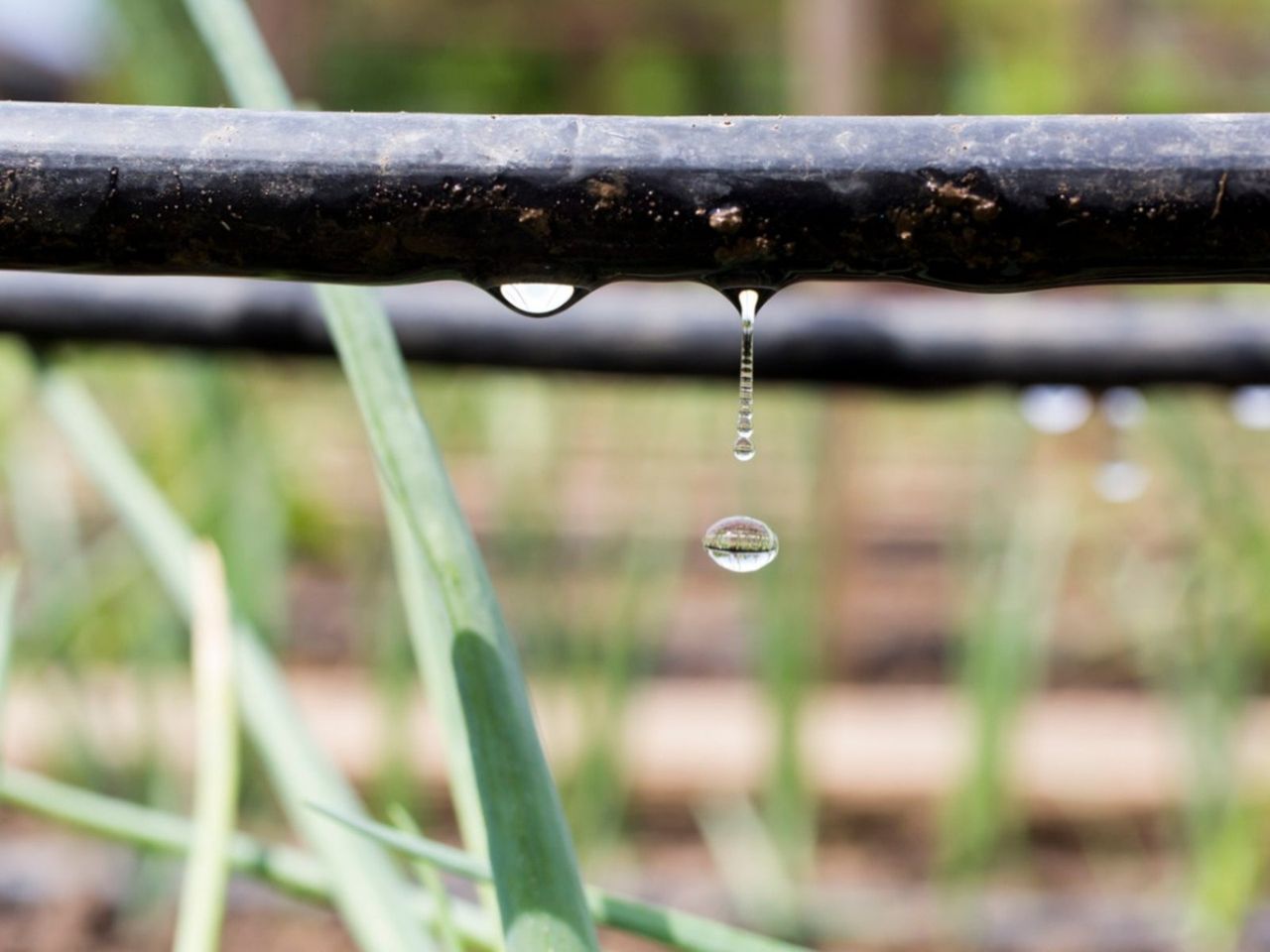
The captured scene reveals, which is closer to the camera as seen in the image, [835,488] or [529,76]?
[835,488]

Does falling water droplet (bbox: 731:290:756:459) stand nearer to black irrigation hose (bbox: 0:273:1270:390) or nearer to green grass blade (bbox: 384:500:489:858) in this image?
green grass blade (bbox: 384:500:489:858)

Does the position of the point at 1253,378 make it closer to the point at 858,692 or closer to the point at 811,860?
the point at 811,860

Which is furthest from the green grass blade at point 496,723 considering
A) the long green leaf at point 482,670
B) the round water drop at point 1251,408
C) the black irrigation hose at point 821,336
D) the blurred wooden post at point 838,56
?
the blurred wooden post at point 838,56

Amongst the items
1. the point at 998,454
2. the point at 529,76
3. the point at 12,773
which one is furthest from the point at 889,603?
the point at 529,76

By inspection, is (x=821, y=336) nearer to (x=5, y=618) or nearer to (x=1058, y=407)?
A: (x=1058, y=407)

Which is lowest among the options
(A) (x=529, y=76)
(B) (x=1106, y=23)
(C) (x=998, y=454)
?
(C) (x=998, y=454)

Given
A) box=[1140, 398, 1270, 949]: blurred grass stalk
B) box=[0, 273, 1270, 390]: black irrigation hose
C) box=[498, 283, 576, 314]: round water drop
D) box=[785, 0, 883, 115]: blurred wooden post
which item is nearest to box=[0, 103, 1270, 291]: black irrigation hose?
box=[498, 283, 576, 314]: round water drop

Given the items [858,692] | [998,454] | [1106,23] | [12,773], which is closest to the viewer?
[12,773]
